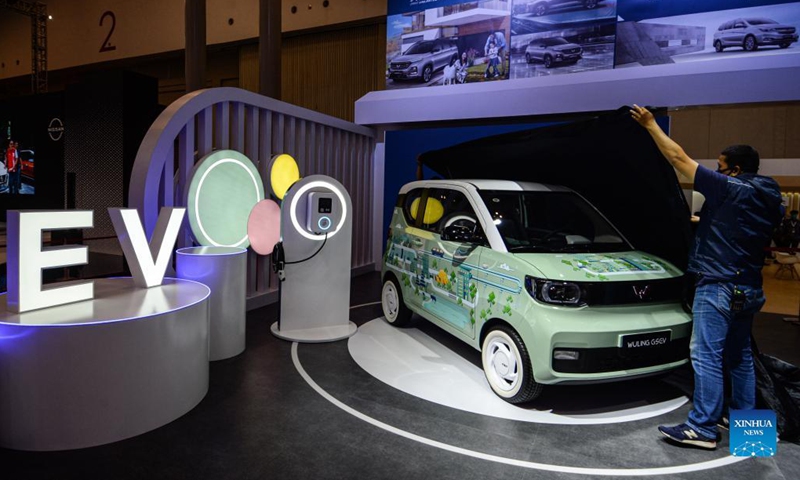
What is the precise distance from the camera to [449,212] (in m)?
4.26

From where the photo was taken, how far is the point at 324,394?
11.4ft

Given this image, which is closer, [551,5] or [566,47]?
[566,47]

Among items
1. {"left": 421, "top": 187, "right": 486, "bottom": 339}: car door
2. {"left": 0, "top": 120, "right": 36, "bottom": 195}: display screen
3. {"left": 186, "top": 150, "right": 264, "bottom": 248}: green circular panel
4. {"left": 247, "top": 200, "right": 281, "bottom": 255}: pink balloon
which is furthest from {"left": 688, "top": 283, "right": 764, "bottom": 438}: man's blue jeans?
{"left": 0, "top": 120, "right": 36, "bottom": 195}: display screen

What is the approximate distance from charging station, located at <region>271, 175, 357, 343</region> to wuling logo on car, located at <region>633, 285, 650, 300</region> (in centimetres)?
266

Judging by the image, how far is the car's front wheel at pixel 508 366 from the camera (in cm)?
317

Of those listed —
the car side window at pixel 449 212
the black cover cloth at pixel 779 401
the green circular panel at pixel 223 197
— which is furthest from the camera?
the green circular panel at pixel 223 197

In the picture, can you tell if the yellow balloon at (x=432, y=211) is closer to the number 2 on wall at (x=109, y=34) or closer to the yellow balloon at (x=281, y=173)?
the yellow balloon at (x=281, y=173)

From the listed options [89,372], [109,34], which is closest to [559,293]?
[89,372]

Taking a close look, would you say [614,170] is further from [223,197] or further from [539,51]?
[539,51]

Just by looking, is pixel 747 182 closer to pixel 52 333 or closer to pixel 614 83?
pixel 52 333

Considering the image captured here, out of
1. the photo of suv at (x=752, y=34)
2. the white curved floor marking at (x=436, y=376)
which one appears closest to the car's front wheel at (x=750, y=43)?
the photo of suv at (x=752, y=34)

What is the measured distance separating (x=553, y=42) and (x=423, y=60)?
2262 mm

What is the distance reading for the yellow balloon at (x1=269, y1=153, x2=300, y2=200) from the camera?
5.83 meters

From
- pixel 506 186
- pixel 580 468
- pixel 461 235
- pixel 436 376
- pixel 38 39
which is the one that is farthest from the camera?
pixel 38 39
